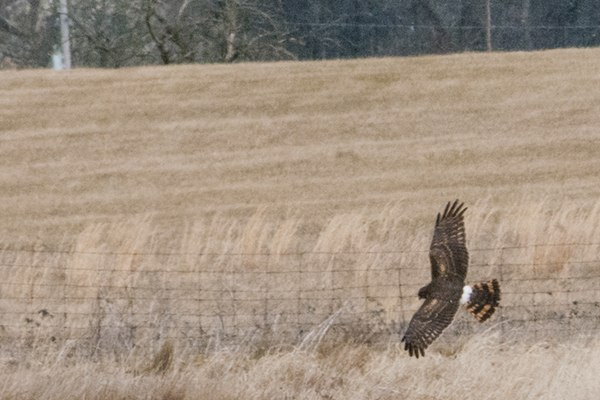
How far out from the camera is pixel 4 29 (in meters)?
8.14

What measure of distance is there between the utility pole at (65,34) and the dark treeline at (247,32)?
0.23ft

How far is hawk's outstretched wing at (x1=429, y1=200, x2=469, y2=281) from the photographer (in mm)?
3234

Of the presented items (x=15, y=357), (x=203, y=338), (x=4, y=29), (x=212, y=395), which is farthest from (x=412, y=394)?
(x=4, y=29)

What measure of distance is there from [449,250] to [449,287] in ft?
0.55

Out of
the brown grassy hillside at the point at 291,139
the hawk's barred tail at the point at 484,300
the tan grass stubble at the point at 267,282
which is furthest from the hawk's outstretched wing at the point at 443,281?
the brown grassy hillside at the point at 291,139

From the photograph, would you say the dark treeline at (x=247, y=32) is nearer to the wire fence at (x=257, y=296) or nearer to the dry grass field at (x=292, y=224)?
the dry grass field at (x=292, y=224)

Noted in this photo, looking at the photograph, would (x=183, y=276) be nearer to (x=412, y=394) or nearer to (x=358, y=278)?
(x=358, y=278)

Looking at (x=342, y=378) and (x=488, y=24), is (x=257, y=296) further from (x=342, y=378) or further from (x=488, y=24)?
(x=488, y=24)

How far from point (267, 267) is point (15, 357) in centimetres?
176

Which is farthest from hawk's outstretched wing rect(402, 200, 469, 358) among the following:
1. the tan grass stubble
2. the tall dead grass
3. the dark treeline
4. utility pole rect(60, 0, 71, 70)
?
utility pole rect(60, 0, 71, 70)

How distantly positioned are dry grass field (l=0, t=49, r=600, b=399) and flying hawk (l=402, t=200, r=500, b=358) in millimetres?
499

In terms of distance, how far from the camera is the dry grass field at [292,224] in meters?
3.83

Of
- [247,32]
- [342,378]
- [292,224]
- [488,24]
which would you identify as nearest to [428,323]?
[342,378]

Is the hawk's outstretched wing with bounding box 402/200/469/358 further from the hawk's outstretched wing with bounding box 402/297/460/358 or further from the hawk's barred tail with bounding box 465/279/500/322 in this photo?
the hawk's barred tail with bounding box 465/279/500/322
